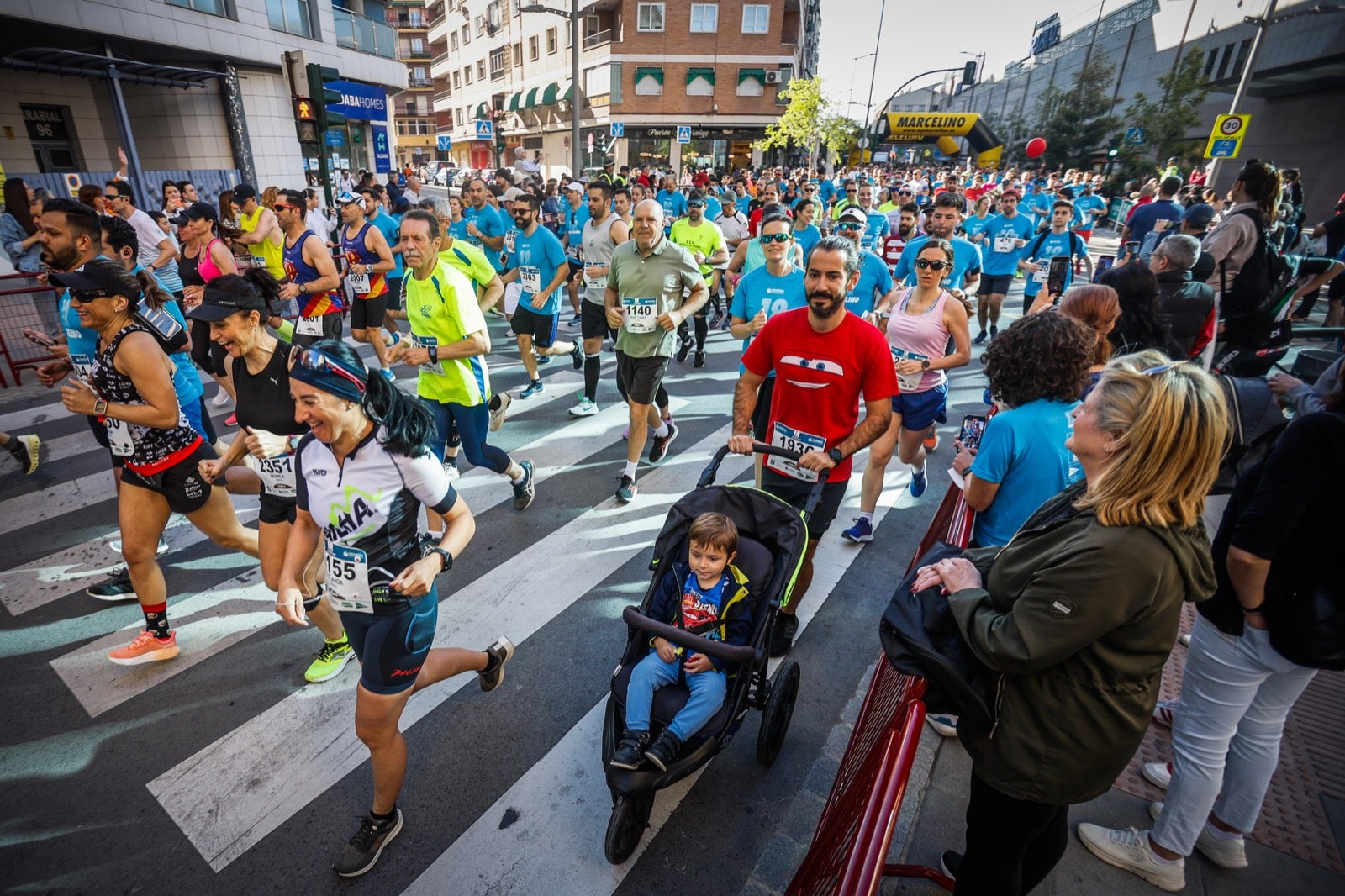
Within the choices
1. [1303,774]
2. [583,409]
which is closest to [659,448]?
[583,409]

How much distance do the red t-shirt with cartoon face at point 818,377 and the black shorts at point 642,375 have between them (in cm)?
178

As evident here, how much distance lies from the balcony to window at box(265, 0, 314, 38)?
134 centimetres

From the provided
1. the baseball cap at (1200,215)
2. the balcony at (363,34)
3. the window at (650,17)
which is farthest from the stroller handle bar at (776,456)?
the window at (650,17)

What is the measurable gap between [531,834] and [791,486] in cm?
223

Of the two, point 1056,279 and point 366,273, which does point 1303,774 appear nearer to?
point 1056,279

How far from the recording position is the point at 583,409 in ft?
24.7

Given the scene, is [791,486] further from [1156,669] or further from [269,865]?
[269,865]

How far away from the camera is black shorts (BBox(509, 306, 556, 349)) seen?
795 centimetres

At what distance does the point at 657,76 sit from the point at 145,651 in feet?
145

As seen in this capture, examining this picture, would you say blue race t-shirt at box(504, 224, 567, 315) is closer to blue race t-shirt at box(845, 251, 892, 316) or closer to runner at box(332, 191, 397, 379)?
runner at box(332, 191, 397, 379)

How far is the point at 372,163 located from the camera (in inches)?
1072

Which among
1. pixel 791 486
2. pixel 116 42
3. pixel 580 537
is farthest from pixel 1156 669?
pixel 116 42

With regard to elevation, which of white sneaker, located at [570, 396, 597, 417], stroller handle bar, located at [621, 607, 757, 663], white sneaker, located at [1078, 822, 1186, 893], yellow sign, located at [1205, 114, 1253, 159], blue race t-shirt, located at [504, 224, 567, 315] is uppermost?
yellow sign, located at [1205, 114, 1253, 159]

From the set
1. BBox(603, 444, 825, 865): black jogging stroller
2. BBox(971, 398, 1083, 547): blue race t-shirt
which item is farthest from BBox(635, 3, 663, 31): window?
BBox(971, 398, 1083, 547): blue race t-shirt
